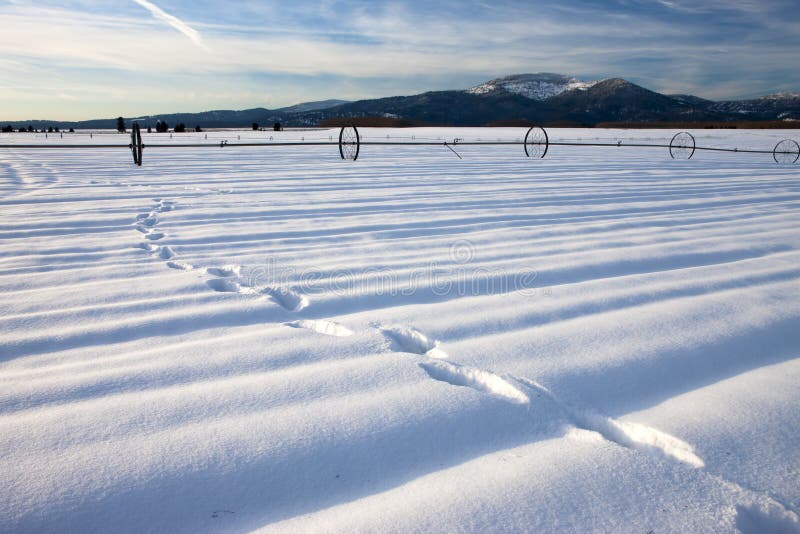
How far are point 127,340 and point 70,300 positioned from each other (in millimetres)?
884

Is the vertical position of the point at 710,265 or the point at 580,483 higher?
the point at 710,265

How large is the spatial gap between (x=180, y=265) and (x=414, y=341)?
7.46 feet

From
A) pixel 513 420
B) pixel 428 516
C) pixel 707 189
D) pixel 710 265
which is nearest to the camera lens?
pixel 428 516

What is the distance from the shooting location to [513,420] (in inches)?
73.5

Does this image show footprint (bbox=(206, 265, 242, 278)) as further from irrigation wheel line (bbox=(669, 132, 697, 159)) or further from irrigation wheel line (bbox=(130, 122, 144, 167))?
irrigation wheel line (bbox=(669, 132, 697, 159))

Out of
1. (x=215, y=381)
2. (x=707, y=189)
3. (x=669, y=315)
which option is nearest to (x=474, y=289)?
(x=669, y=315)

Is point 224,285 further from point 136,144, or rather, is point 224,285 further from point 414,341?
point 136,144

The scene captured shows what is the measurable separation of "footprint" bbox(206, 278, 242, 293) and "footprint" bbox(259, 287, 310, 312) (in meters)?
0.20

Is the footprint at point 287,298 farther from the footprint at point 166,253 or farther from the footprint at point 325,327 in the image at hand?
the footprint at point 166,253

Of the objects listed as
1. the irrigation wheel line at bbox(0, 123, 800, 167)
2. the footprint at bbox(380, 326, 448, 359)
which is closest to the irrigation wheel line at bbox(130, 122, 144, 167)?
the irrigation wheel line at bbox(0, 123, 800, 167)

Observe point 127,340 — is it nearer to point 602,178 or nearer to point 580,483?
point 580,483

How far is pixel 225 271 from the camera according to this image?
3.77 metres

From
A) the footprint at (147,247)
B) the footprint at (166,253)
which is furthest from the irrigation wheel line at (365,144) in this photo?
the footprint at (166,253)

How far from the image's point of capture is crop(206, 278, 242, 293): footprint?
132 inches
